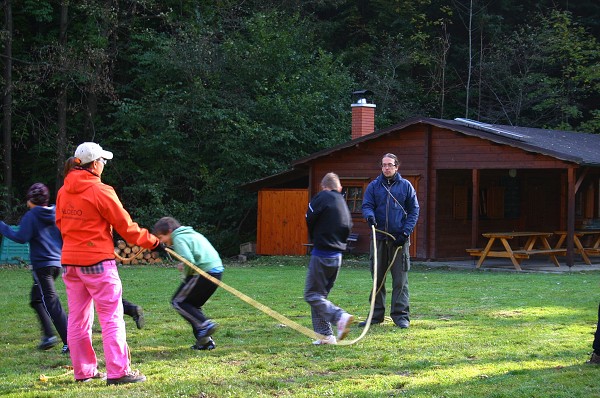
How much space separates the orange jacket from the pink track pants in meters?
0.10

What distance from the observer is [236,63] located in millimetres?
32625

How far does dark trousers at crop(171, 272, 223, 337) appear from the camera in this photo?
8.80 metres

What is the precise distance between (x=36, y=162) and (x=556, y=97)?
2059cm

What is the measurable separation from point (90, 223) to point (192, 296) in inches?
73.6

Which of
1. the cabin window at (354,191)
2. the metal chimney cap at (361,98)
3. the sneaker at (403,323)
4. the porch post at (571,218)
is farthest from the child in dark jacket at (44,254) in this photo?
the metal chimney cap at (361,98)

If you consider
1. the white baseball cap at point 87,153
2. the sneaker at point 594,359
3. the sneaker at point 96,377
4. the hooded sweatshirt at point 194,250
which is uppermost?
the white baseball cap at point 87,153

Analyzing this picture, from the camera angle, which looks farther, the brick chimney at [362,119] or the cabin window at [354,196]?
the brick chimney at [362,119]

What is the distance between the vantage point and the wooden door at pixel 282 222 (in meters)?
27.6

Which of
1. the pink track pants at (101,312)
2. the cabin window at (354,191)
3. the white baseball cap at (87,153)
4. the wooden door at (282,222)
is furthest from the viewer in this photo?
the wooden door at (282,222)

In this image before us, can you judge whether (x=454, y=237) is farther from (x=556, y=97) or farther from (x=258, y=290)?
(x=556, y=97)

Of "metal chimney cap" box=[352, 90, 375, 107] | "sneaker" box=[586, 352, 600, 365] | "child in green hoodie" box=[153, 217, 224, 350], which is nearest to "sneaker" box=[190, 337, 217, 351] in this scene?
"child in green hoodie" box=[153, 217, 224, 350]

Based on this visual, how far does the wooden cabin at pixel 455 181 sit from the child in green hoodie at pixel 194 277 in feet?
46.6

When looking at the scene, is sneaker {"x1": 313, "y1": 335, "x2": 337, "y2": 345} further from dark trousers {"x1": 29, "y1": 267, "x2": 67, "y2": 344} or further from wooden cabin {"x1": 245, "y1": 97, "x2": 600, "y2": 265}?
wooden cabin {"x1": 245, "y1": 97, "x2": 600, "y2": 265}

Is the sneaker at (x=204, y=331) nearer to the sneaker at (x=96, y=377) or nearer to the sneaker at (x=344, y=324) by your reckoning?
the sneaker at (x=344, y=324)
